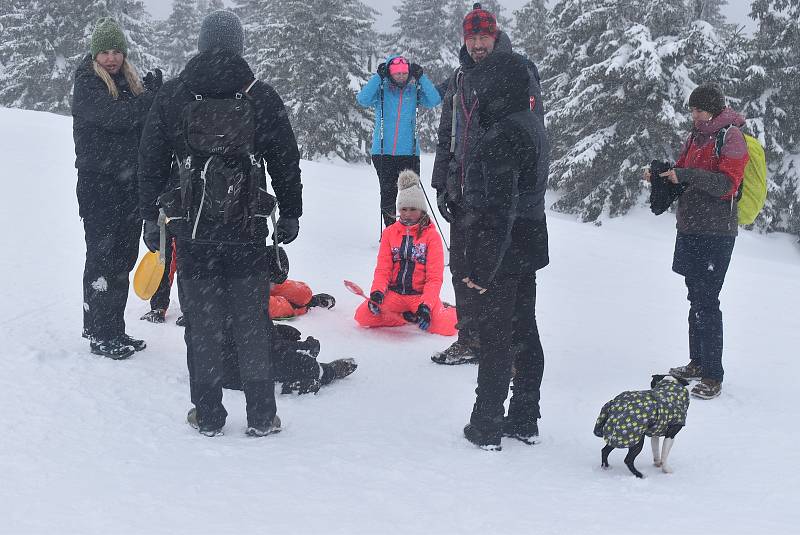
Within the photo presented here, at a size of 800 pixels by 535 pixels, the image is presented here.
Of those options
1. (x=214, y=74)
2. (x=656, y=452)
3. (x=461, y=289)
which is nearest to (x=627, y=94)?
(x=461, y=289)

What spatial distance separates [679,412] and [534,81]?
2.26 m

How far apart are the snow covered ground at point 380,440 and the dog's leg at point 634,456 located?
46 mm

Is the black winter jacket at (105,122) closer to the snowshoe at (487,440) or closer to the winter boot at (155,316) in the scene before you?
the winter boot at (155,316)

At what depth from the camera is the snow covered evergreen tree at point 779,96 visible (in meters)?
20.7

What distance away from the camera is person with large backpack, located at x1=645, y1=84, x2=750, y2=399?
4.65 m

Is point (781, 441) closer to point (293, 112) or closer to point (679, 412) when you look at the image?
point (679, 412)

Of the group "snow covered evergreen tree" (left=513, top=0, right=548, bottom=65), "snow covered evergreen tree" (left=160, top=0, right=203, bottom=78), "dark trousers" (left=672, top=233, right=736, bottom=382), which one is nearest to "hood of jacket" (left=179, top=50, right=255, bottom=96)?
"dark trousers" (left=672, top=233, right=736, bottom=382)

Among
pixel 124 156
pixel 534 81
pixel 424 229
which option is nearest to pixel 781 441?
pixel 534 81

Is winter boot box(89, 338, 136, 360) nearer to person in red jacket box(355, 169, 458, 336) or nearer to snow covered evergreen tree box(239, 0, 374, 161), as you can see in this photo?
person in red jacket box(355, 169, 458, 336)

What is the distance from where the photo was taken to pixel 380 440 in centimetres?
387

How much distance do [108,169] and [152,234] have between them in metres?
1.20

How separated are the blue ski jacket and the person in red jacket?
178cm

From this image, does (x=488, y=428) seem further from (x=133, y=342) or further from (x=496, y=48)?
(x=133, y=342)

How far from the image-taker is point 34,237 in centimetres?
843
